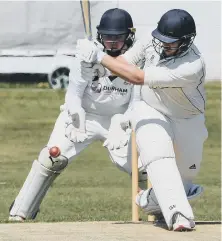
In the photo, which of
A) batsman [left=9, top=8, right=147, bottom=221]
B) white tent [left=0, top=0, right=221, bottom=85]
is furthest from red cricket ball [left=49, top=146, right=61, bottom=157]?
white tent [left=0, top=0, right=221, bottom=85]

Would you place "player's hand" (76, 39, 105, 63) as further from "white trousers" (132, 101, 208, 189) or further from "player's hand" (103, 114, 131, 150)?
"player's hand" (103, 114, 131, 150)

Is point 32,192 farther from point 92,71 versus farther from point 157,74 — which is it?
point 157,74

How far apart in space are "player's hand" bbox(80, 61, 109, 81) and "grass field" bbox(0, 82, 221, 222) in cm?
124

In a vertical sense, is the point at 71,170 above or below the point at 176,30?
below

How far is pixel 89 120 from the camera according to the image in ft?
34.3

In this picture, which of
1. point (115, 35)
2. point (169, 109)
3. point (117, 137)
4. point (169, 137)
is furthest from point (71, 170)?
point (169, 137)

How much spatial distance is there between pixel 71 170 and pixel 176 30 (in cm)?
665

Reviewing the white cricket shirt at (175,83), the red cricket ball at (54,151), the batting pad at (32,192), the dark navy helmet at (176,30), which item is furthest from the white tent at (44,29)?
the dark navy helmet at (176,30)

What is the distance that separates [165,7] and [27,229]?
32.1 feet

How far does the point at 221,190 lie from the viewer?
45.0ft

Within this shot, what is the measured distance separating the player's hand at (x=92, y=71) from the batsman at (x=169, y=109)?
2.67 ft

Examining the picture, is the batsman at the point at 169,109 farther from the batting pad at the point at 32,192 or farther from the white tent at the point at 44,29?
the white tent at the point at 44,29

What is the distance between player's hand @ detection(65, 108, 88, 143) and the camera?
10.2 metres

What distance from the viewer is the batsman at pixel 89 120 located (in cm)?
1012
